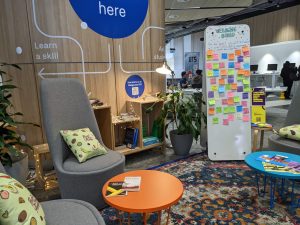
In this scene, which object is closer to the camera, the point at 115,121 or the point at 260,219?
the point at 260,219

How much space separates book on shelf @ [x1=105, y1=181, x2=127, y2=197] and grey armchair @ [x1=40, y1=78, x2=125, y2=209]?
0.34 meters

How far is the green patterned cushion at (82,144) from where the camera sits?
2.26 meters

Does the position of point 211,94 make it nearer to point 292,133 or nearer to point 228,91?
point 228,91

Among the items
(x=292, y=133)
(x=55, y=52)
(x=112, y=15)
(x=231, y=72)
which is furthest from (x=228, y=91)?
(x=55, y=52)

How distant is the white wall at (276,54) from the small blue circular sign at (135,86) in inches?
285

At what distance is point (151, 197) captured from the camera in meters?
1.59

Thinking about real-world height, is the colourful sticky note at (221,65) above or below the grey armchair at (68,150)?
above

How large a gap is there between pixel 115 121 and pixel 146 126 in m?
0.79

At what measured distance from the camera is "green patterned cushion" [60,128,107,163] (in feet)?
7.41

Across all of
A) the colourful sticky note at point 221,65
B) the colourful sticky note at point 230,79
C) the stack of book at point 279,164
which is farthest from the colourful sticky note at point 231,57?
the stack of book at point 279,164

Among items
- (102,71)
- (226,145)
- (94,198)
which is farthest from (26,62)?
(226,145)

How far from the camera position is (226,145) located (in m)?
3.32

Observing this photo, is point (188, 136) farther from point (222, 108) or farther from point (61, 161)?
point (61, 161)

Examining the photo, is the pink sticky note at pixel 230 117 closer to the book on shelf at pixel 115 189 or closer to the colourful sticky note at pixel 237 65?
the colourful sticky note at pixel 237 65
